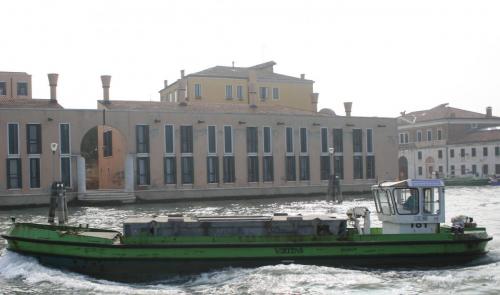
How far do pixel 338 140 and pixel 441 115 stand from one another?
33.0 meters

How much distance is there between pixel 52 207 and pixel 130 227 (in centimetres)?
1312

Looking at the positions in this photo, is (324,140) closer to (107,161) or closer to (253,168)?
(253,168)

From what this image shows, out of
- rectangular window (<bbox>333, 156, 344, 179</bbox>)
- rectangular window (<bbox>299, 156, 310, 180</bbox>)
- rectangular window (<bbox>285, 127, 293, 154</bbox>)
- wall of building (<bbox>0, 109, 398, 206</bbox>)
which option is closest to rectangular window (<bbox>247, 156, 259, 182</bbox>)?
Result: wall of building (<bbox>0, 109, 398, 206</bbox>)

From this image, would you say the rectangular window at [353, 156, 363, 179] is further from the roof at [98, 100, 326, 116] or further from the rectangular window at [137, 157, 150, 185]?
the rectangular window at [137, 157, 150, 185]

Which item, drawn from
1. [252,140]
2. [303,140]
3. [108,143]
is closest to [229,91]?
[303,140]

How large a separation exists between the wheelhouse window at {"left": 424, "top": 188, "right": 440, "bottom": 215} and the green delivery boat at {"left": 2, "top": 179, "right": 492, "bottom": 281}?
27 mm

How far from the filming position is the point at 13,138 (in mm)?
44375

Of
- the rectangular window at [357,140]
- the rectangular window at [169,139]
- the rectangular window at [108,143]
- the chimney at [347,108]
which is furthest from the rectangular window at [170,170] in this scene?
the chimney at [347,108]

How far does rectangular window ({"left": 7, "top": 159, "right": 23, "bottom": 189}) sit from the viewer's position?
1734 inches

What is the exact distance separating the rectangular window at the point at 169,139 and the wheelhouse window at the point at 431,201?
110 ft

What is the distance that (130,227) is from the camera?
16344mm

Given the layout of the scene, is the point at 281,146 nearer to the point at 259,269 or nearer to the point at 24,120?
the point at 24,120

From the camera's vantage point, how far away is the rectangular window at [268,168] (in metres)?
52.2

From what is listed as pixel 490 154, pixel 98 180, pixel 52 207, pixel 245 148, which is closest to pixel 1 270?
pixel 52 207
